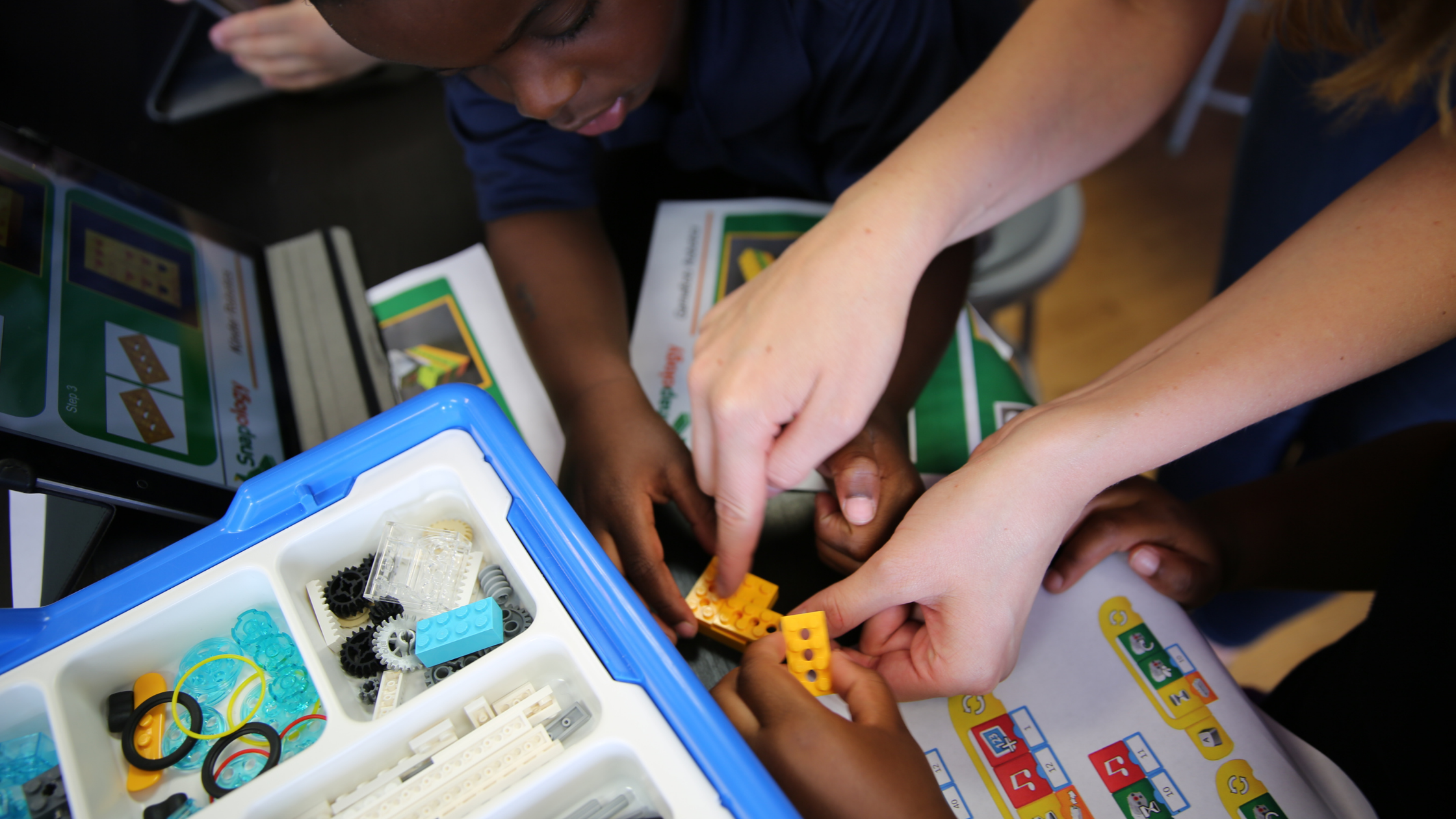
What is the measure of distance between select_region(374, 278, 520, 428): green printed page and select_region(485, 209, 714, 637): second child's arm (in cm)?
6

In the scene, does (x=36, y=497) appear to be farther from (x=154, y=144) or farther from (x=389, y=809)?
(x=154, y=144)

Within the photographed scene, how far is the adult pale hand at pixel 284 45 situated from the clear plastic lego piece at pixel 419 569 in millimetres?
763

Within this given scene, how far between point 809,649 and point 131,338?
0.58 metres

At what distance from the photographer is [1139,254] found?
1760 mm

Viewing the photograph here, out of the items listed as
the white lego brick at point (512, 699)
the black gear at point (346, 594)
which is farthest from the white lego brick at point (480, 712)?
the black gear at point (346, 594)

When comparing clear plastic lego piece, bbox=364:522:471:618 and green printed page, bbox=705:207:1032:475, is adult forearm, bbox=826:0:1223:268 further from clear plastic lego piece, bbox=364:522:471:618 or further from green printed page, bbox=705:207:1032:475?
clear plastic lego piece, bbox=364:522:471:618

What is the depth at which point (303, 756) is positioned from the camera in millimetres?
395

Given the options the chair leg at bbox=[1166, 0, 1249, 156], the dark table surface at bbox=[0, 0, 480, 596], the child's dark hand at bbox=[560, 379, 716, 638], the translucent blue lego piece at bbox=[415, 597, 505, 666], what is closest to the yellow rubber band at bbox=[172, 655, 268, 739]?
the translucent blue lego piece at bbox=[415, 597, 505, 666]

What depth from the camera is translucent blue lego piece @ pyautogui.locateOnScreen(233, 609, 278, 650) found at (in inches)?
17.7

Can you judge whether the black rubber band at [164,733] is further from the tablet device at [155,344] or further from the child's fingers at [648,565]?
the child's fingers at [648,565]

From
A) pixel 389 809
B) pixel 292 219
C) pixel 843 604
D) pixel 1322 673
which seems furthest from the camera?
pixel 292 219

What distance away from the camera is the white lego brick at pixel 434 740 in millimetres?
410

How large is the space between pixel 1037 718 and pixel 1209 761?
0.37 ft

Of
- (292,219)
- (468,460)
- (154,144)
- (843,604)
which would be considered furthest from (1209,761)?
(154,144)
